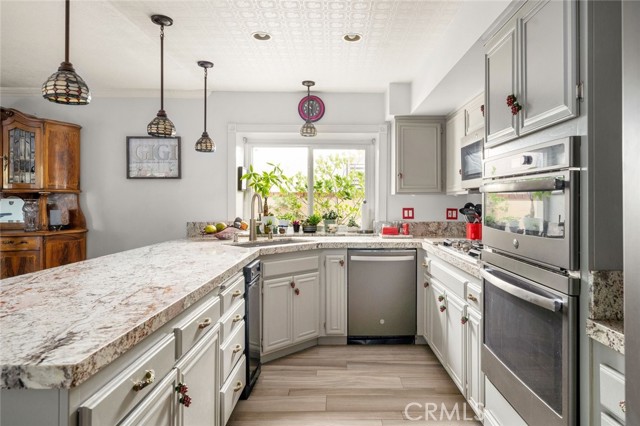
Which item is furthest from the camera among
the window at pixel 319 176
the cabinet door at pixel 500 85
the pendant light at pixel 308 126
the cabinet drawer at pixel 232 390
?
the window at pixel 319 176

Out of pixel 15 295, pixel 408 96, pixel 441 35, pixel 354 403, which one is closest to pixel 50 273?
pixel 15 295

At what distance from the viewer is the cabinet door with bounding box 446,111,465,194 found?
131 inches

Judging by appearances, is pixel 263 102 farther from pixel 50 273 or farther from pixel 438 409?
pixel 438 409

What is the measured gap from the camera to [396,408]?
229 centimetres

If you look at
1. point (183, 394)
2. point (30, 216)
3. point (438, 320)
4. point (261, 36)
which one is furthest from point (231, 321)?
point (30, 216)

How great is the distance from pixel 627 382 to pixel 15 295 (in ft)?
6.09

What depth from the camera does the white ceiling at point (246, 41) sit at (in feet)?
7.65

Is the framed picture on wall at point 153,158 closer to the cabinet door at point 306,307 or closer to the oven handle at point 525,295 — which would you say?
the cabinet door at point 306,307

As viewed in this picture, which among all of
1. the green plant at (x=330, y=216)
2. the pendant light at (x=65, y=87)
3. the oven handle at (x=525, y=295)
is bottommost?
the oven handle at (x=525, y=295)

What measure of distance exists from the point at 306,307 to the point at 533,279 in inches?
81.1

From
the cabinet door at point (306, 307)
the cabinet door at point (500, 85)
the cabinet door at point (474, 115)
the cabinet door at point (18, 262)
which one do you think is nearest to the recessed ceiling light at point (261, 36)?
the cabinet door at point (500, 85)

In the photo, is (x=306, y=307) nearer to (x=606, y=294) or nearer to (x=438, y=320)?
(x=438, y=320)

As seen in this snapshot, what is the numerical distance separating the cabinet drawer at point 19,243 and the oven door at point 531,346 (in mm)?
3867

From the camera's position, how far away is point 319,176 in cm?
435
